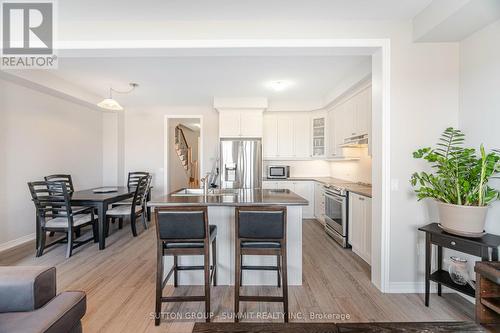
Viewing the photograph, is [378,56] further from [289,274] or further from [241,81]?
[289,274]

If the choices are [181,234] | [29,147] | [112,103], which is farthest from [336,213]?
[29,147]

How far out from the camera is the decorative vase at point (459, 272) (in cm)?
190

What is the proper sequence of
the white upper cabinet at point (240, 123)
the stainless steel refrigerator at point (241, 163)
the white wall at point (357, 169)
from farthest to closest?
the white upper cabinet at point (240, 123)
the stainless steel refrigerator at point (241, 163)
the white wall at point (357, 169)

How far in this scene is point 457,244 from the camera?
1.83 meters

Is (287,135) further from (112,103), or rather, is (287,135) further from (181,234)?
(181,234)

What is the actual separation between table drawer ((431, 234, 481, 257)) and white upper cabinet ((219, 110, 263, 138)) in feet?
11.6

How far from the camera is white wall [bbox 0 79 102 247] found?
3.34 meters

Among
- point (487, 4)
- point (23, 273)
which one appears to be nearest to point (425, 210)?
point (487, 4)

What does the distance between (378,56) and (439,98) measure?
727mm

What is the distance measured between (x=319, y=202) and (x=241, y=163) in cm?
179

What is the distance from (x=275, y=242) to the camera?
1.93 metres

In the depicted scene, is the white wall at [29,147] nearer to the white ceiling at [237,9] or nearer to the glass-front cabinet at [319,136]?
the white ceiling at [237,9]

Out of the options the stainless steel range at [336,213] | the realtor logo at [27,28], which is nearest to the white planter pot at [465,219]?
the stainless steel range at [336,213]

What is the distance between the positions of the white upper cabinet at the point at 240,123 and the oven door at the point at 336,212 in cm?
202
